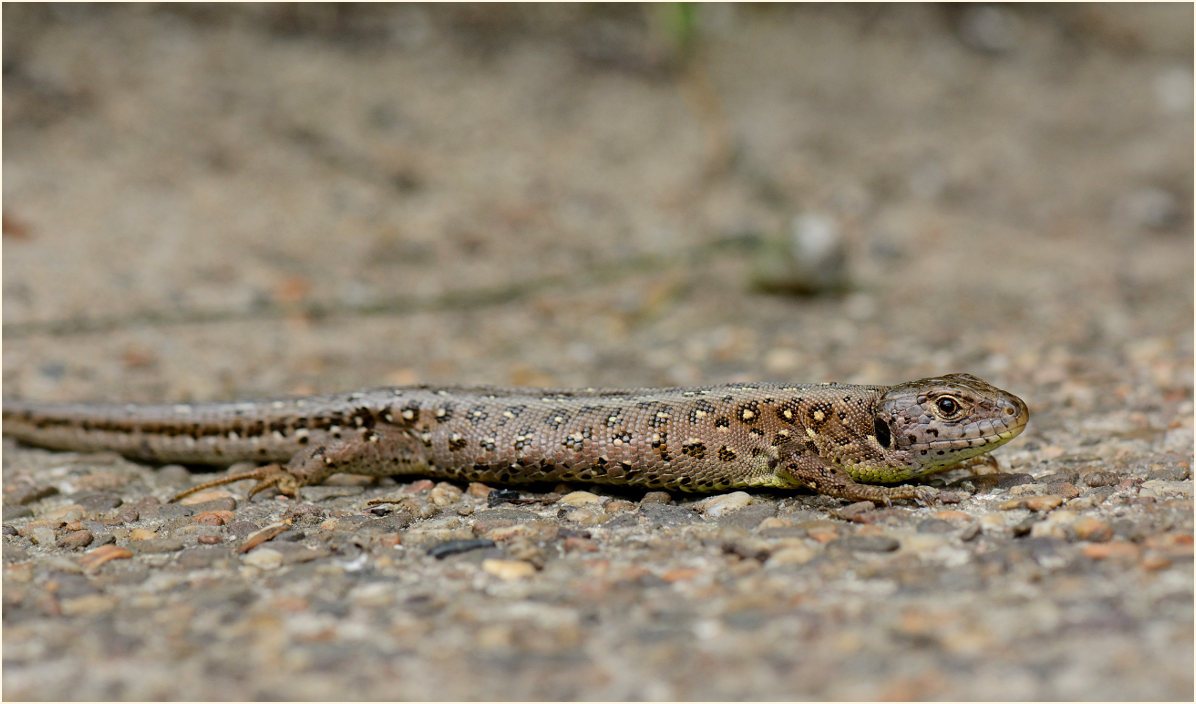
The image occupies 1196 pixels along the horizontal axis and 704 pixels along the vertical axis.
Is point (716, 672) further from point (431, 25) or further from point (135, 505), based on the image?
point (431, 25)

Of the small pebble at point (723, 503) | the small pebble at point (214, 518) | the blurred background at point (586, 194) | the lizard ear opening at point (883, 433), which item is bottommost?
A: the small pebble at point (214, 518)

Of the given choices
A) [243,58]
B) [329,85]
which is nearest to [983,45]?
[329,85]

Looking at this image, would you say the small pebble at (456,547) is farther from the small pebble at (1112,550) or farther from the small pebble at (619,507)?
the small pebble at (1112,550)

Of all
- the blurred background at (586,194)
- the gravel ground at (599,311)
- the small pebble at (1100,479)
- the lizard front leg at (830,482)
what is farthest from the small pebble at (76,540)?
the small pebble at (1100,479)

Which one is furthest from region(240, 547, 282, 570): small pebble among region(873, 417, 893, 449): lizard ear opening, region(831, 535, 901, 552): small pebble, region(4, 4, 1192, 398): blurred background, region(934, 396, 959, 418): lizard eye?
region(4, 4, 1192, 398): blurred background

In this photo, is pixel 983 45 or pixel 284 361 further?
pixel 983 45

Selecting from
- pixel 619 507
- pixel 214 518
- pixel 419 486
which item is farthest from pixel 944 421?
pixel 214 518

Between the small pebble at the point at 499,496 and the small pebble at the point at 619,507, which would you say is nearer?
the small pebble at the point at 619,507
